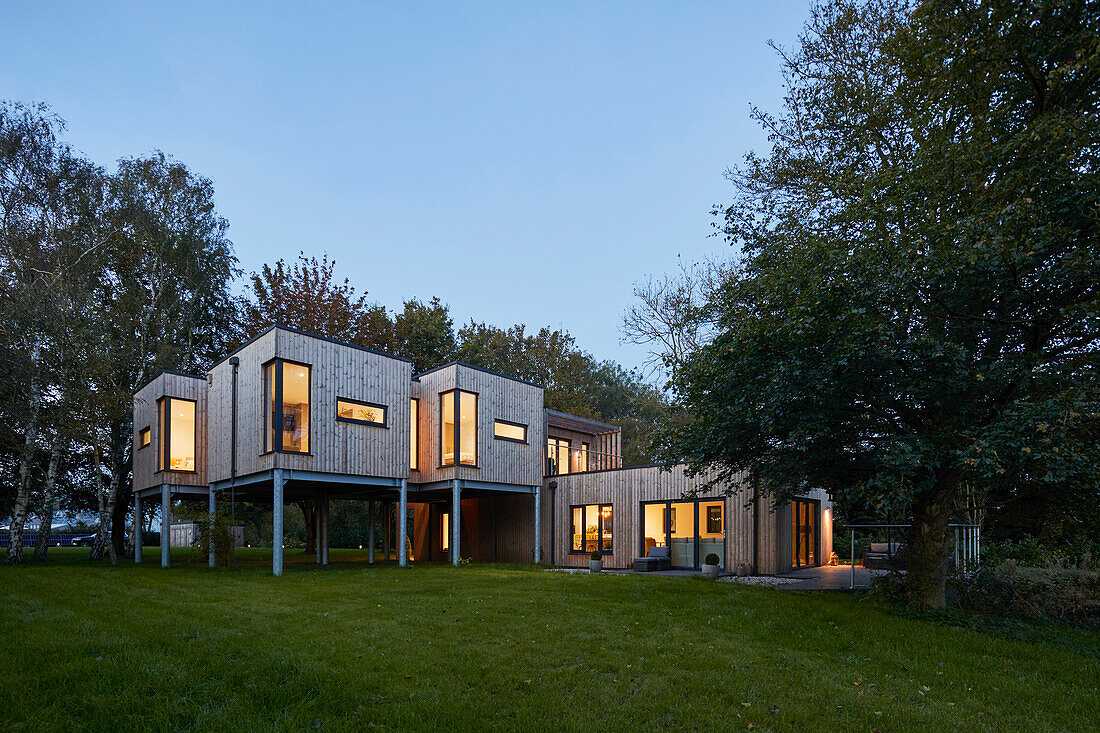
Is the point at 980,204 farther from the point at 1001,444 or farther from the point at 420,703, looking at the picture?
the point at 420,703

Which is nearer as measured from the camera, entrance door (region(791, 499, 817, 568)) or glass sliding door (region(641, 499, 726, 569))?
glass sliding door (region(641, 499, 726, 569))

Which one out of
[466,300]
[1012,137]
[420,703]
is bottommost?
[420,703]

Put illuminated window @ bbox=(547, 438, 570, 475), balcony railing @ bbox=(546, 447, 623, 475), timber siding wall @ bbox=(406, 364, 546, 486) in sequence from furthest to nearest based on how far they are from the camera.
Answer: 1. balcony railing @ bbox=(546, 447, 623, 475)
2. illuminated window @ bbox=(547, 438, 570, 475)
3. timber siding wall @ bbox=(406, 364, 546, 486)

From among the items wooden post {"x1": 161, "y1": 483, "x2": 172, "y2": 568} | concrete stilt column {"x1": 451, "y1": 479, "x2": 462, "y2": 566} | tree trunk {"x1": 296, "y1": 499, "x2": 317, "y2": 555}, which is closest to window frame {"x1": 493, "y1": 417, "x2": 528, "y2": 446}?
concrete stilt column {"x1": 451, "y1": 479, "x2": 462, "y2": 566}

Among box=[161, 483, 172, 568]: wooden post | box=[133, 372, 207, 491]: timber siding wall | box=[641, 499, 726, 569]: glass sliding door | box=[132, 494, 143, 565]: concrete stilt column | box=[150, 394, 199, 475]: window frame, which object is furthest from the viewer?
box=[132, 494, 143, 565]: concrete stilt column

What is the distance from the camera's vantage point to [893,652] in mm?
6820

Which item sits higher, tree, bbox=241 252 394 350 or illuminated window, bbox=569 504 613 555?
tree, bbox=241 252 394 350

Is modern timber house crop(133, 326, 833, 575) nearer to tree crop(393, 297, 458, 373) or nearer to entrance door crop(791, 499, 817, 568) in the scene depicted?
entrance door crop(791, 499, 817, 568)

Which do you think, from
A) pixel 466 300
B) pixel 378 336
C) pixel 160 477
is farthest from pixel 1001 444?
pixel 466 300

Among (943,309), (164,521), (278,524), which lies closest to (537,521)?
(278,524)

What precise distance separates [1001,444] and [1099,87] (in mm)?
4626

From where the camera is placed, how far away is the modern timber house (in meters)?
15.1

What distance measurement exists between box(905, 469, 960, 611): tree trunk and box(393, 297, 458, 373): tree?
2400 centimetres

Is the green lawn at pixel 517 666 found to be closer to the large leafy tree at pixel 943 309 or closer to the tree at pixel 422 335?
the large leafy tree at pixel 943 309
